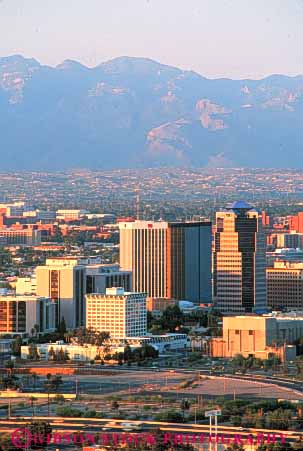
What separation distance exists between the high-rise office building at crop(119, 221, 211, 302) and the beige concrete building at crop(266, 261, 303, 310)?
1387 mm

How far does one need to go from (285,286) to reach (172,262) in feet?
8.29

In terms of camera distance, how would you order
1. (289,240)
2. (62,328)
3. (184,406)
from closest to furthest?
(184,406) → (62,328) → (289,240)

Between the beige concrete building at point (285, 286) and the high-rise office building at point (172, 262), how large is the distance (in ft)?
4.55

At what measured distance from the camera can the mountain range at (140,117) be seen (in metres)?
81.0

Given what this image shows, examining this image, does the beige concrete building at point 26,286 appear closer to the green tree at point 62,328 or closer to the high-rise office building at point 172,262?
the green tree at point 62,328

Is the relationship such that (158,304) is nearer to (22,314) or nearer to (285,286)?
(285,286)

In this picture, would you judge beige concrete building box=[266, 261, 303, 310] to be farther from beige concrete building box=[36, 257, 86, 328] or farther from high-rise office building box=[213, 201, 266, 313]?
beige concrete building box=[36, 257, 86, 328]

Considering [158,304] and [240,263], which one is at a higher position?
[240,263]

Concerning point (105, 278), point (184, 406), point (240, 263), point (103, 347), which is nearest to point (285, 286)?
point (240, 263)

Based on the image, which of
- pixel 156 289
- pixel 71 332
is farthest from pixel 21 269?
pixel 71 332

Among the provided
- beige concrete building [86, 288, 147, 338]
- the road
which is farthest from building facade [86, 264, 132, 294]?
the road

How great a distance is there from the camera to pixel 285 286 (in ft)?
127

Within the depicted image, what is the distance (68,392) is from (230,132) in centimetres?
6307

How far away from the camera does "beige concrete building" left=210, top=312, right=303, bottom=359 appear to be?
2827 cm
